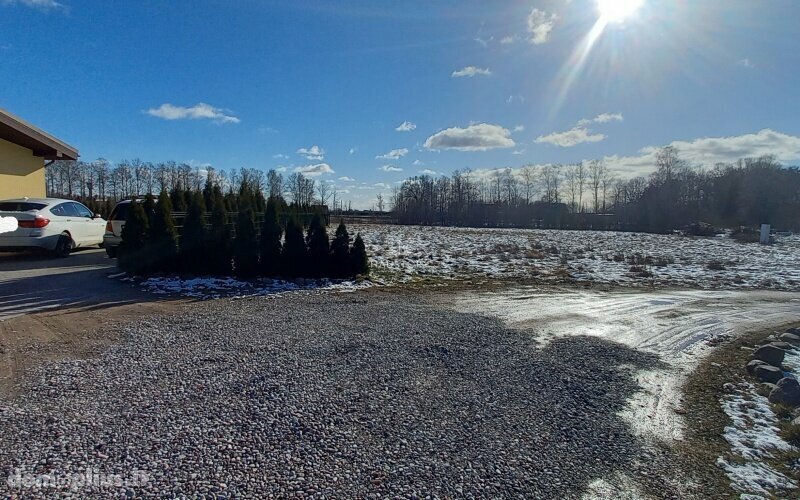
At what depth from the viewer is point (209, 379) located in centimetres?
391

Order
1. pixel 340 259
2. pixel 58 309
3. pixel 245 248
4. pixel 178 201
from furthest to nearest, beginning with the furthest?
1. pixel 178 201
2. pixel 340 259
3. pixel 245 248
4. pixel 58 309

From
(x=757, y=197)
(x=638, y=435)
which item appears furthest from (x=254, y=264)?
(x=757, y=197)

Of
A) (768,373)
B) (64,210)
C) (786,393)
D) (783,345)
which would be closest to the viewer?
(786,393)

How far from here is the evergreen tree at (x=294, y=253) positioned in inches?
395

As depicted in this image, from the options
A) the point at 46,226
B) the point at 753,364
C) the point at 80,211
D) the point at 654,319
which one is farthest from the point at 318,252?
the point at 753,364

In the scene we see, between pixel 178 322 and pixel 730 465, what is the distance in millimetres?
6351

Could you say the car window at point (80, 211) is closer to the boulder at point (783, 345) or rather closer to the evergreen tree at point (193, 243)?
the evergreen tree at point (193, 243)

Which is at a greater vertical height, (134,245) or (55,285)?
(134,245)

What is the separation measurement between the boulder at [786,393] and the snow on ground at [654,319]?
772 millimetres

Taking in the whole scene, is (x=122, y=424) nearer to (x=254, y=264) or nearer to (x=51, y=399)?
(x=51, y=399)

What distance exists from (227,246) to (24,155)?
9088 millimetres

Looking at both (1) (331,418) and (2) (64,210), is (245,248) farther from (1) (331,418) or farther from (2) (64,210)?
(1) (331,418)

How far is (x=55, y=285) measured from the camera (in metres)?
7.85

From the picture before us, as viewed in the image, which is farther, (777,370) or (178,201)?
(178,201)
